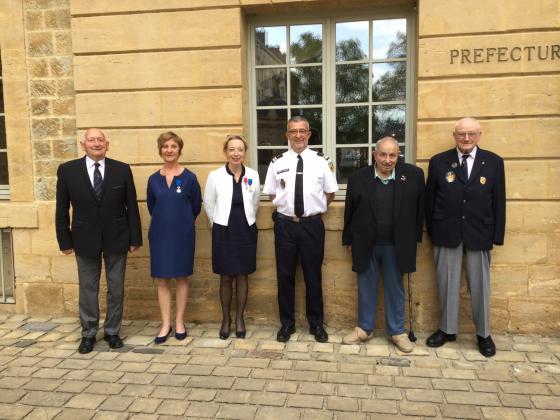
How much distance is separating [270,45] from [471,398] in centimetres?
Result: 376

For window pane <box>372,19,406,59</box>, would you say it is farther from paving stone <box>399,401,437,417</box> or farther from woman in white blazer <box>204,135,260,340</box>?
paving stone <box>399,401,437,417</box>

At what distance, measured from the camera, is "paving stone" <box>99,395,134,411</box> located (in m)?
3.40

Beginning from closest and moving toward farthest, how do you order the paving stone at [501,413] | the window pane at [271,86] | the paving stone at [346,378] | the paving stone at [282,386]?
the paving stone at [501,413] < the paving stone at [282,386] < the paving stone at [346,378] < the window pane at [271,86]

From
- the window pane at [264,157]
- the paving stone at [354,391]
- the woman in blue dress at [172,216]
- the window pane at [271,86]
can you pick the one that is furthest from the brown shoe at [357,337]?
the window pane at [271,86]

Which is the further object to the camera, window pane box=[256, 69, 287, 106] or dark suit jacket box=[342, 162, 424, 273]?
window pane box=[256, 69, 287, 106]

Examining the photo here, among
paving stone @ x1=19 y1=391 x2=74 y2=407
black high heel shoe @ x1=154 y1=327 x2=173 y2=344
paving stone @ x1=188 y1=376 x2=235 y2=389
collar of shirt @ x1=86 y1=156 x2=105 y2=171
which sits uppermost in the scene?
collar of shirt @ x1=86 y1=156 x2=105 y2=171

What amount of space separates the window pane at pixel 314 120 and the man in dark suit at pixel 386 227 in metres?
0.84

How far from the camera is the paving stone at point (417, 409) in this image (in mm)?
3277

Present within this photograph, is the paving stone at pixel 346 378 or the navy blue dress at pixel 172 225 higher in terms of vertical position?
the navy blue dress at pixel 172 225

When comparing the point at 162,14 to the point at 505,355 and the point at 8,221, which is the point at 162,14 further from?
the point at 505,355

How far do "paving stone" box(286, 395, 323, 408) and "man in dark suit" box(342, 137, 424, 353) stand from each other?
1.12 m

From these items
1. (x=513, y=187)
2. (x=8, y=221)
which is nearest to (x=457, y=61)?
(x=513, y=187)

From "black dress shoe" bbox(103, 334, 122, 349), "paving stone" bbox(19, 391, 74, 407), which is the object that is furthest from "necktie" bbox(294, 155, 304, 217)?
"paving stone" bbox(19, 391, 74, 407)

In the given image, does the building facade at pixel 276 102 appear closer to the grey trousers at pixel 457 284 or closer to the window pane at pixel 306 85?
the window pane at pixel 306 85
